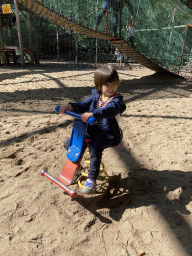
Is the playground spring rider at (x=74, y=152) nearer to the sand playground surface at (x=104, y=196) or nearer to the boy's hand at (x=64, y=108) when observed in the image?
the boy's hand at (x=64, y=108)

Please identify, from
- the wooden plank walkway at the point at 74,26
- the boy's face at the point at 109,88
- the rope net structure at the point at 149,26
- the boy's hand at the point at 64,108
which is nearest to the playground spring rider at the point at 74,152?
the boy's hand at the point at 64,108

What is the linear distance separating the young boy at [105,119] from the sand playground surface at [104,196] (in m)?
0.28

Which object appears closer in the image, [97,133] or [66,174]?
[97,133]

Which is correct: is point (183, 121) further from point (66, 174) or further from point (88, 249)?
point (88, 249)

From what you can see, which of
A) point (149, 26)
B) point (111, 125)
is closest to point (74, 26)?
point (149, 26)

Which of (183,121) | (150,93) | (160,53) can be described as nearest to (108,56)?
(160,53)

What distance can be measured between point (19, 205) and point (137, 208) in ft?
2.95

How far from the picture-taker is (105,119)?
156 cm

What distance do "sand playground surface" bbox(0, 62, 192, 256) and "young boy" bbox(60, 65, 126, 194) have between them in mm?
277

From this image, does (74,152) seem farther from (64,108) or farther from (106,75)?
(106,75)

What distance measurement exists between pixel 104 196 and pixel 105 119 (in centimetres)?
67

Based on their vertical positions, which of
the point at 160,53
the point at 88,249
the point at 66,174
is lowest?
the point at 88,249

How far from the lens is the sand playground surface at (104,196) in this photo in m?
1.30

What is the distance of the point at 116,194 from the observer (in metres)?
1.75
